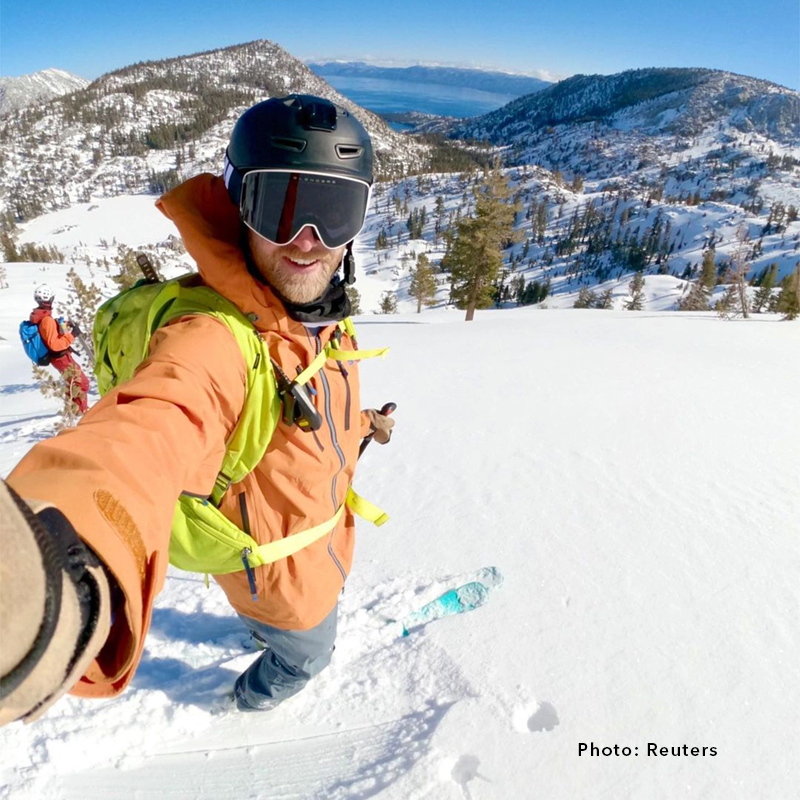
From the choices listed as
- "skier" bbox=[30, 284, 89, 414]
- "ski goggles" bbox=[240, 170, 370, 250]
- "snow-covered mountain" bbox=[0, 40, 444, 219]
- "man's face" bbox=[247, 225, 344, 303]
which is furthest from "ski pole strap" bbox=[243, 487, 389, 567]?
"snow-covered mountain" bbox=[0, 40, 444, 219]

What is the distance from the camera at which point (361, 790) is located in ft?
6.28

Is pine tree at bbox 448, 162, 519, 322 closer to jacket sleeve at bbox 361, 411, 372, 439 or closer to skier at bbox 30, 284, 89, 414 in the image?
skier at bbox 30, 284, 89, 414

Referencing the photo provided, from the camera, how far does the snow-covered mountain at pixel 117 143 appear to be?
154 metres

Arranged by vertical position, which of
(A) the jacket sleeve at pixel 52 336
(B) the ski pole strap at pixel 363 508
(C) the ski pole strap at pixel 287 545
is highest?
(C) the ski pole strap at pixel 287 545

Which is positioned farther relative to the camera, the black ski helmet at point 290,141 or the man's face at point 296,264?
the black ski helmet at point 290,141

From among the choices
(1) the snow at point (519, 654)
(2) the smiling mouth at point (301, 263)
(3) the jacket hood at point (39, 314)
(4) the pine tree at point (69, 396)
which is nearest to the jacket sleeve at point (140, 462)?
(2) the smiling mouth at point (301, 263)

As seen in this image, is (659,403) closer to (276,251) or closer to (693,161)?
(276,251)

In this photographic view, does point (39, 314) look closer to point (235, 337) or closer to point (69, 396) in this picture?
point (69, 396)

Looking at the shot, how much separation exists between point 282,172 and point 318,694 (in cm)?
262

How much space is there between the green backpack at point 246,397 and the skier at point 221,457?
52mm

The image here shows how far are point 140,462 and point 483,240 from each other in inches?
936

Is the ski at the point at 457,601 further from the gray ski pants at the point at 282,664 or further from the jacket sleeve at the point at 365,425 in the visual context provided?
the jacket sleeve at the point at 365,425

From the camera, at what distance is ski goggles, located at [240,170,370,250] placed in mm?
1950

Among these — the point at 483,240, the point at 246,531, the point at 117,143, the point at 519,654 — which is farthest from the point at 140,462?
the point at 117,143
